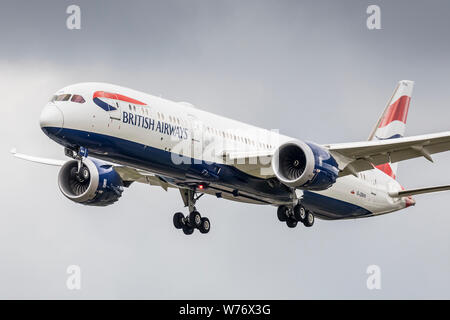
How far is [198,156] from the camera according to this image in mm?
47469

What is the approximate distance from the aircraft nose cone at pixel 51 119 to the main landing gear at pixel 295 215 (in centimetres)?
1406

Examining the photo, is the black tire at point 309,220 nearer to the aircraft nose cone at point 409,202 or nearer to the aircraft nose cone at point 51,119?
the aircraft nose cone at point 409,202

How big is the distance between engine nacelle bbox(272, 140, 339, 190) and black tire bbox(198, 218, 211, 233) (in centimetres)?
661

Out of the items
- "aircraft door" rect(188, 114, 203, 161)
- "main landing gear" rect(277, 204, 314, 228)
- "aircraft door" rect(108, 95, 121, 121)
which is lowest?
"main landing gear" rect(277, 204, 314, 228)

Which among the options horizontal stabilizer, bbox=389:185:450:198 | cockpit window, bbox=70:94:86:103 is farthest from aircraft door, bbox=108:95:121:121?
horizontal stabilizer, bbox=389:185:450:198

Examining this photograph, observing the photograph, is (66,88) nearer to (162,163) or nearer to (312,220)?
(162,163)

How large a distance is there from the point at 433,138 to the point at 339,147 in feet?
16.0

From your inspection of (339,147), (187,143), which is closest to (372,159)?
(339,147)

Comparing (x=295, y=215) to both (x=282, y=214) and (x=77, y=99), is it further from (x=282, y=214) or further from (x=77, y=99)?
(x=77, y=99)

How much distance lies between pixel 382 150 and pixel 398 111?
17392 millimetres

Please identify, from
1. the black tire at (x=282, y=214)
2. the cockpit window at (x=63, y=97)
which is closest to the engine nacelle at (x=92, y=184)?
the cockpit window at (x=63, y=97)

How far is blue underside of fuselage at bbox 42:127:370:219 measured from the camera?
4369cm

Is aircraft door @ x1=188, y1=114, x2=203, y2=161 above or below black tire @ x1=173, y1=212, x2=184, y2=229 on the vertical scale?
above

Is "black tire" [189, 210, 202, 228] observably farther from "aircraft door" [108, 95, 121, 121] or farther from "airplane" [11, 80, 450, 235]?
"aircraft door" [108, 95, 121, 121]
